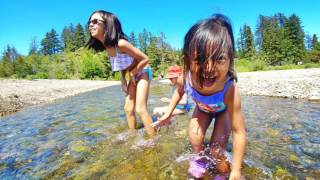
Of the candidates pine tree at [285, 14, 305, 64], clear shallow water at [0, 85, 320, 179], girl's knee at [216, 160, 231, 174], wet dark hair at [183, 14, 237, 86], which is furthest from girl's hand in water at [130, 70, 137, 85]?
pine tree at [285, 14, 305, 64]

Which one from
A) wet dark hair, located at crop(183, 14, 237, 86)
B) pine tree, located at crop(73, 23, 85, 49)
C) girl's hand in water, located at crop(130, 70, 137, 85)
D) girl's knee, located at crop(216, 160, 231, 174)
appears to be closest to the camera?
wet dark hair, located at crop(183, 14, 237, 86)

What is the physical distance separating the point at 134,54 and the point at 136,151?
5.35ft

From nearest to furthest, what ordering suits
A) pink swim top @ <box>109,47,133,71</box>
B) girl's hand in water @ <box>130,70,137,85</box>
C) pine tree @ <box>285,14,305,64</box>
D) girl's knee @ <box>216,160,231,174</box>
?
girl's knee @ <box>216,160,231,174</box>
pink swim top @ <box>109,47,133,71</box>
girl's hand in water @ <box>130,70,137,85</box>
pine tree @ <box>285,14,305,64</box>

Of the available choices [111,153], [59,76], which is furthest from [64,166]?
[59,76]

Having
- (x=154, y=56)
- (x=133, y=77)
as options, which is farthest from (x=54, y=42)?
(x=133, y=77)

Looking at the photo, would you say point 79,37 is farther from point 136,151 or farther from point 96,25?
point 136,151

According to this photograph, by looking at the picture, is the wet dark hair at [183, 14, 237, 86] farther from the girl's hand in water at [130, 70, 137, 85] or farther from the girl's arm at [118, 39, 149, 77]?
the girl's hand in water at [130, 70, 137, 85]

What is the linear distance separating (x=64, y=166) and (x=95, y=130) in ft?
7.61

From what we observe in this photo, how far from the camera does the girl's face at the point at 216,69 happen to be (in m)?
2.51

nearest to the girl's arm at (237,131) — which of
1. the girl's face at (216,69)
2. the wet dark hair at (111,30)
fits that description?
the girl's face at (216,69)

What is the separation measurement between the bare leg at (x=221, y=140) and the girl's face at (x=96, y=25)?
2.52 m

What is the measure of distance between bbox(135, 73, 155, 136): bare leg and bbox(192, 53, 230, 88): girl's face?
258 cm

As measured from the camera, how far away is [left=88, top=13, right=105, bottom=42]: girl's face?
16.1ft

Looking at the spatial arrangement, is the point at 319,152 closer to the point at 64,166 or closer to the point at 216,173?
the point at 216,173
